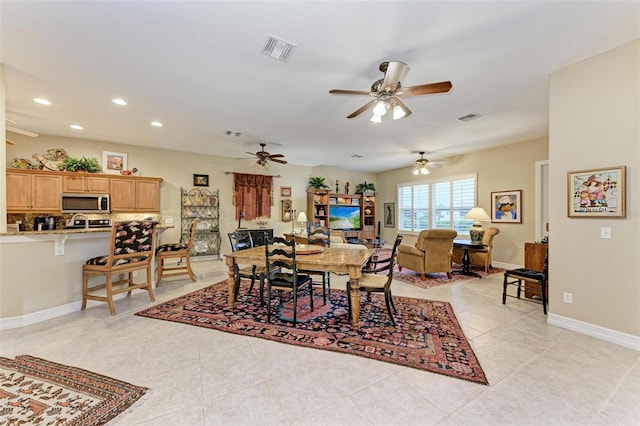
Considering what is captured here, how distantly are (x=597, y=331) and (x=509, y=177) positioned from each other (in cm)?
407

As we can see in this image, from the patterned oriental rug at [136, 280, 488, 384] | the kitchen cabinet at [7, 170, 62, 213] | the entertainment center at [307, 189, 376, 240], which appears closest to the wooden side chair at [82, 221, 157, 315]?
the patterned oriental rug at [136, 280, 488, 384]

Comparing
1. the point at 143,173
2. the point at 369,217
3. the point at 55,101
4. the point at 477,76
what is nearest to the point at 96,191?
the point at 143,173

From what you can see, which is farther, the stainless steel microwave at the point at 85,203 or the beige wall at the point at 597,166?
the stainless steel microwave at the point at 85,203

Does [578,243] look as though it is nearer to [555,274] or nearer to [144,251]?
[555,274]

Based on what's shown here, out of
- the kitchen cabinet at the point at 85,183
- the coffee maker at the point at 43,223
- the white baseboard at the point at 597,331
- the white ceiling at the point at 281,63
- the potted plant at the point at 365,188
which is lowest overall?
the white baseboard at the point at 597,331

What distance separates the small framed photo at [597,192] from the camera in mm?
2367

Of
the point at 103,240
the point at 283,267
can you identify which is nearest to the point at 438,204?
the point at 283,267

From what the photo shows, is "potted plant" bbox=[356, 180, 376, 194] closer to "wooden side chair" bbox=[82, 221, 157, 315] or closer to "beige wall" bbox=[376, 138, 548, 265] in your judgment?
"beige wall" bbox=[376, 138, 548, 265]

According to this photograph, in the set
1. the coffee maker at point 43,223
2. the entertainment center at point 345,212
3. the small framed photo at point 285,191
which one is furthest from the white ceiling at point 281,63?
the entertainment center at point 345,212

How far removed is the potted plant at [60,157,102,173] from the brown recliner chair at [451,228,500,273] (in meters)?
7.87

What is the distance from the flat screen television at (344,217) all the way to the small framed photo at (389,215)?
1.17 m

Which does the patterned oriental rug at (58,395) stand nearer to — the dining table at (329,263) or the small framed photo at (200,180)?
the dining table at (329,263)

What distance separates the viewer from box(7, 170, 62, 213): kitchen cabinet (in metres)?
Result: 4.45

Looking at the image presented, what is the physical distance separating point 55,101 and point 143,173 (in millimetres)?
2486
